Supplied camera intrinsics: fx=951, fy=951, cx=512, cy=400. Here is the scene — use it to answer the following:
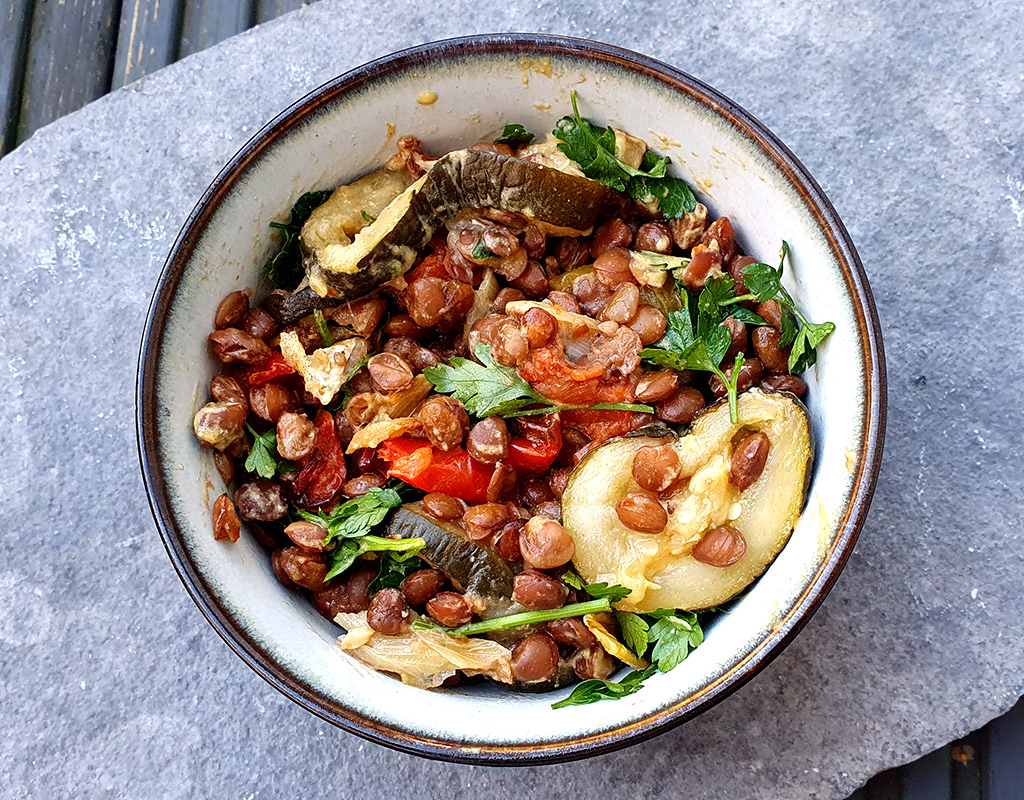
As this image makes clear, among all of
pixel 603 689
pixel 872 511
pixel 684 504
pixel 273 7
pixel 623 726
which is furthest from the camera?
pixel 273 7

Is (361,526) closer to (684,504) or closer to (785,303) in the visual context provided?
(684,504)

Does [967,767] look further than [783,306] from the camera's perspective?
Yes

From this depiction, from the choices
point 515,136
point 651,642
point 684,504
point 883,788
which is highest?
point 515,136

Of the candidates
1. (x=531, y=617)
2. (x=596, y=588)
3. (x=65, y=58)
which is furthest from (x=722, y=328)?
(x=65, y=58)

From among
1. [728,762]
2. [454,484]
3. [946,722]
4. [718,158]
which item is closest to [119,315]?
[454,484]

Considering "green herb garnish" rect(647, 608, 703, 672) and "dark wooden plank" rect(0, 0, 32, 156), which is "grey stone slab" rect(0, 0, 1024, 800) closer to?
"dark wooden plank" rect(0, 0, 32, 156)

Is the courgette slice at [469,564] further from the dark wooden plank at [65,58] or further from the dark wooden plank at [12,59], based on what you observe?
the dark wooden plank at [12,59]
